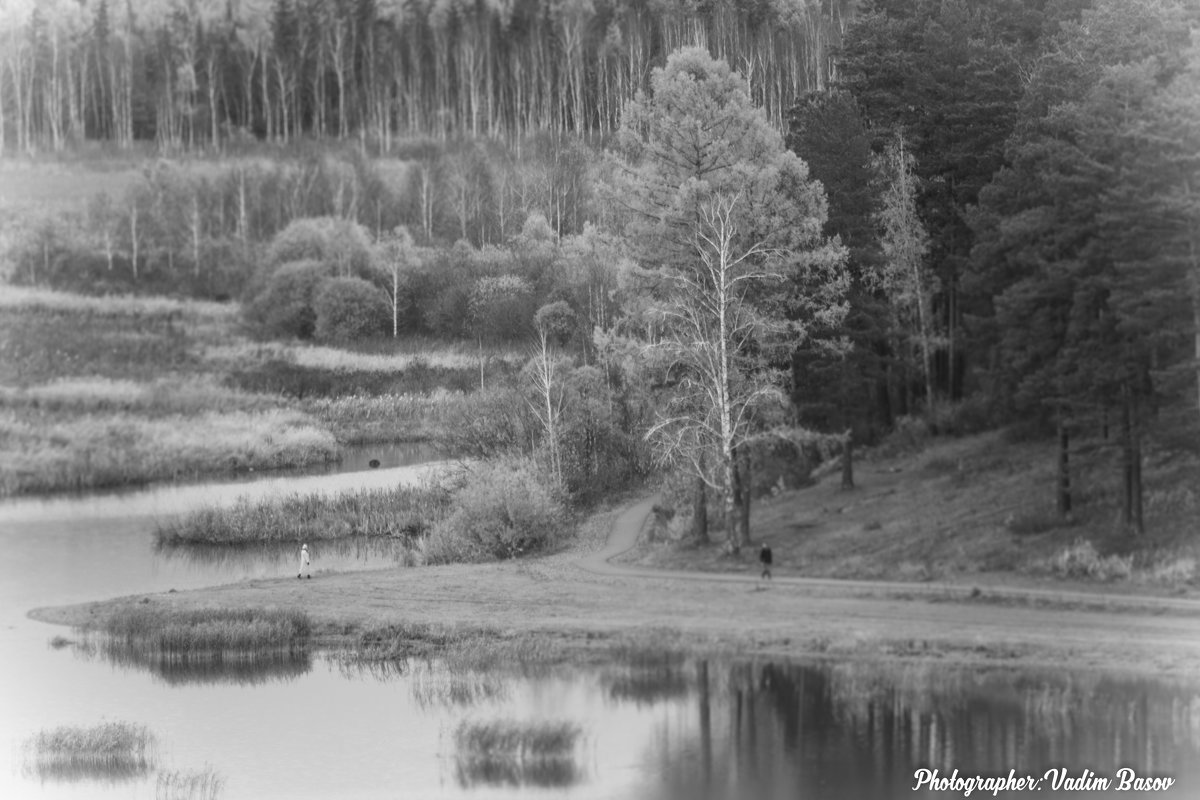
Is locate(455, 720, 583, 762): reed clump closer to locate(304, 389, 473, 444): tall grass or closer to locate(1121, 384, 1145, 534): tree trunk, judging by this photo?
locate(1121, 384, 1145, 534): tree trunk

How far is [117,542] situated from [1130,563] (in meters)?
42.0

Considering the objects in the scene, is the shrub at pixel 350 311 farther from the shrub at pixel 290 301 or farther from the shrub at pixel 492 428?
the shrub at pixel 492 428

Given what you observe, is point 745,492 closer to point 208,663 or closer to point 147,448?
point 208,663

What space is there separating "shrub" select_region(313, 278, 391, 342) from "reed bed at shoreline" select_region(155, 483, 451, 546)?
39.4m

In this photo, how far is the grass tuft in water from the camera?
33500mm

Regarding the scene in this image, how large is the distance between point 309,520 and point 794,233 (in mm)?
25778

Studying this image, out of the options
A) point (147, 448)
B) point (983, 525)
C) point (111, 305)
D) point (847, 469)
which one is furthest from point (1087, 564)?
point (111, 305)

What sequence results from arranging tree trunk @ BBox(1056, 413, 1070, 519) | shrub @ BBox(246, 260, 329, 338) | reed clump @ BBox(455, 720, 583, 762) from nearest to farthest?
reed clump @ BBox(455, 720, 583, 762), tree trunk @ BBox(1056, 413, 1070, 519), shrub @ BBox(246, 260, 329, 338)

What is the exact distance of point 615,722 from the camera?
3744 cm

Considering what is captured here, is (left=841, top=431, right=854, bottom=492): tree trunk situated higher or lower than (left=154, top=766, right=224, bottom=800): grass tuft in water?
higher

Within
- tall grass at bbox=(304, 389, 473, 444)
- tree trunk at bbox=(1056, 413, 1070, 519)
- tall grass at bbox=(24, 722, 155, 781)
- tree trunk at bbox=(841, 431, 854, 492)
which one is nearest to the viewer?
tall grass at bbox=(24, 722, 155, 781)

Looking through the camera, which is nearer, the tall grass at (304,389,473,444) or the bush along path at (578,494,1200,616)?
the bush along path at (578,494,1200,616)

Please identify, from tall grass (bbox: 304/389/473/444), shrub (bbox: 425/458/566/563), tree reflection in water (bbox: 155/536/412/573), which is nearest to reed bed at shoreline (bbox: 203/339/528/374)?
tall grass (bbox: 304/389/473/444)

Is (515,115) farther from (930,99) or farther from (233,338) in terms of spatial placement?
(930,99)
